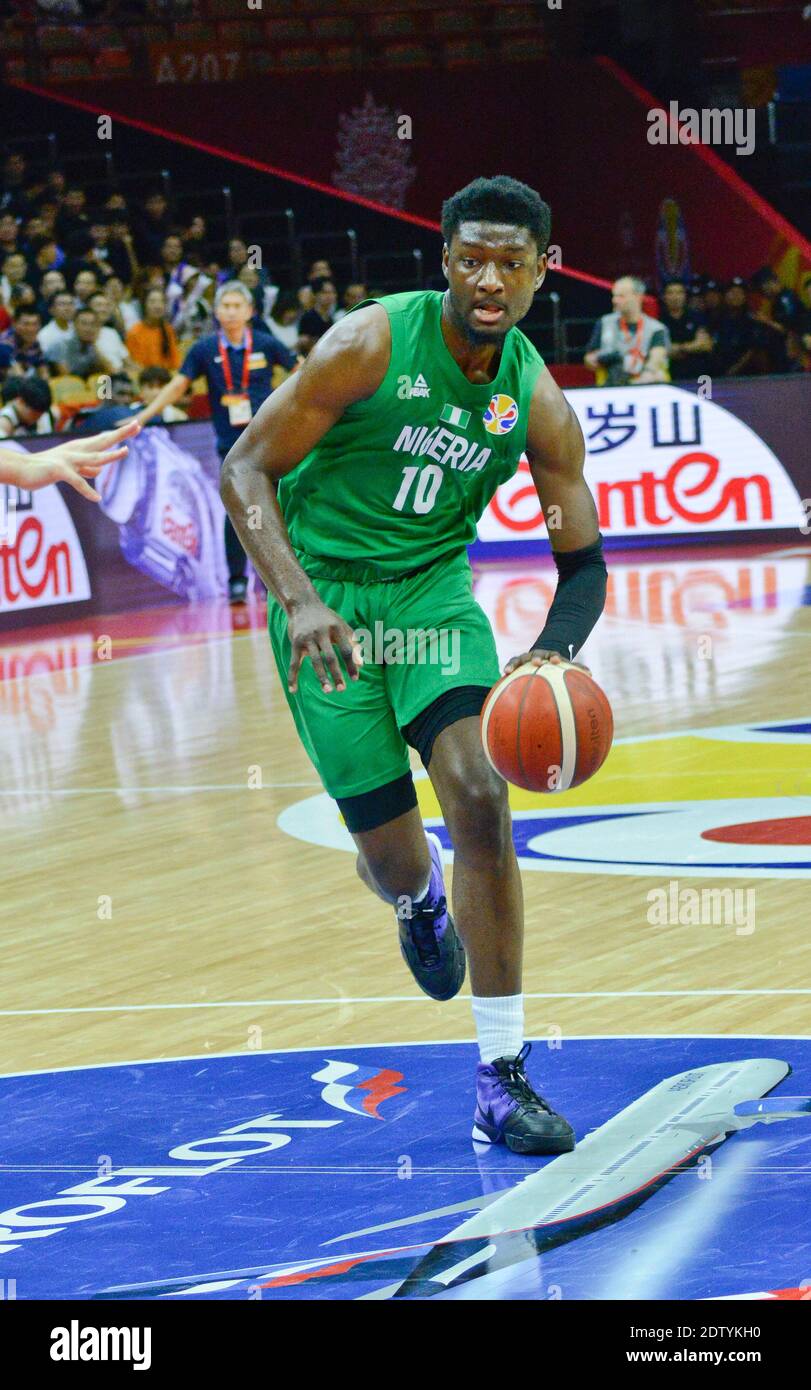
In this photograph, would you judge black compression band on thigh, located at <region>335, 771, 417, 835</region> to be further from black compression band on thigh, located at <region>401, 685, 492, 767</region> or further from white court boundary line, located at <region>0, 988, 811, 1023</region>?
white court boundary line, located at <region>0, 988, 811, 1023</region>

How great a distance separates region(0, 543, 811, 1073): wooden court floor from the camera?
19.8ft

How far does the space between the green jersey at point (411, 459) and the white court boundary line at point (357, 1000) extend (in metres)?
1.52

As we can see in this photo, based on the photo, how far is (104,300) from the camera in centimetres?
1708

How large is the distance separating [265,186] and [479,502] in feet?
64.3

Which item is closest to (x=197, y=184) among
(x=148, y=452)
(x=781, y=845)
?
(x=148, y=452)

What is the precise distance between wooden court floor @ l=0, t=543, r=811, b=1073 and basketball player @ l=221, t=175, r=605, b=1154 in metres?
0.89

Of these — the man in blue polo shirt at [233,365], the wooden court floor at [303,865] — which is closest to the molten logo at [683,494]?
the man in blue polo shirt at [233,365]

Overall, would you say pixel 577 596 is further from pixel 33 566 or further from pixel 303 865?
pixel 33 566

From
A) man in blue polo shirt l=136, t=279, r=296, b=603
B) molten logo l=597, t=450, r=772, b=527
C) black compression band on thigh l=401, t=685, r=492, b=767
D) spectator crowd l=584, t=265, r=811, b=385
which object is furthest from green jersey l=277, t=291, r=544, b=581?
spectator crowd l=584, t=265, r=811, b=385

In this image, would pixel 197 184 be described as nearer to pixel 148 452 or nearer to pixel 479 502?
pixel 148 452

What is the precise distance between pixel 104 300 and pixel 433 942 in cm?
1238

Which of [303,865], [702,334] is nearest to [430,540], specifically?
[303,865]

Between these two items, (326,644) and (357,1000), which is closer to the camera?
(326,644)

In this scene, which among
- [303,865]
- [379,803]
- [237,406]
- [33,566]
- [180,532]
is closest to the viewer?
[379,803]
